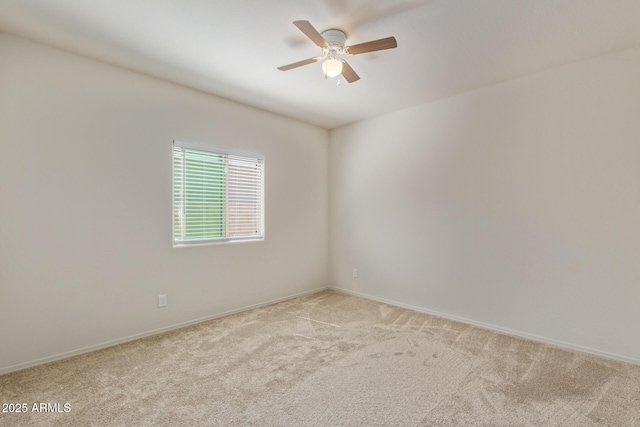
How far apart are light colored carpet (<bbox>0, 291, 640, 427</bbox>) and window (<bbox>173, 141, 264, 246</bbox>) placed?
111 cm

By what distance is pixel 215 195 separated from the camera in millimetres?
3537

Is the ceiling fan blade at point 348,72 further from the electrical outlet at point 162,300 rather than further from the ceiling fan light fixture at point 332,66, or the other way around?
the electrical outlet at point 162,300

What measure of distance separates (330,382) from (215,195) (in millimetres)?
2357

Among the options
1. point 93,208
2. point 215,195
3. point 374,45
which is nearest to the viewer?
point 374,45

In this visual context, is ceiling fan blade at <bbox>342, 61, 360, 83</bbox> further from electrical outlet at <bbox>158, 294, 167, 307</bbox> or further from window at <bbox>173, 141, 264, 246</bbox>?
electrical outlet at <bbox>158, 294, 167, 307</bbox>

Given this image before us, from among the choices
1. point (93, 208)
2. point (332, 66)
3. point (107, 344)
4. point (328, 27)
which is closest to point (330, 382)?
point (107, 344)

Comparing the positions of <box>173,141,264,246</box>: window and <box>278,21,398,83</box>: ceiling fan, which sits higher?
<box>278,21,398,83</box>: ceiling fan

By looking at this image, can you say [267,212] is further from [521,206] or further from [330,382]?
[521,206]

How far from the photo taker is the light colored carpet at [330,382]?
1.81m

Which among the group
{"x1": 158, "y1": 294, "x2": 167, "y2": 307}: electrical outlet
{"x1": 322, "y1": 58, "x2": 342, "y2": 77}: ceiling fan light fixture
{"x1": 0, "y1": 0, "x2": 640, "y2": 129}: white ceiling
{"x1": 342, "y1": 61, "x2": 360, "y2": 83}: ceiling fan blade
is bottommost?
{"x1": 158, "y1": 294, "x2": 167, "y2": 307}: electrical outlet

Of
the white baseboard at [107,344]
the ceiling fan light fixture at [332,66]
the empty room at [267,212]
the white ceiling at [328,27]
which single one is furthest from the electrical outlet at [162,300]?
the ceiling fan light fixture at [332,66]

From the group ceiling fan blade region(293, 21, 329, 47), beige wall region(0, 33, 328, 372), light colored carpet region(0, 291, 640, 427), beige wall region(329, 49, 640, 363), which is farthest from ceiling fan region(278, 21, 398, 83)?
light colored carpet region(0, 291, 640, 427)

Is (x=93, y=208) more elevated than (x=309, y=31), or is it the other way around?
(x=309, y=31)

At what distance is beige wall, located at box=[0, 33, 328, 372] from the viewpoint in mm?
2332
